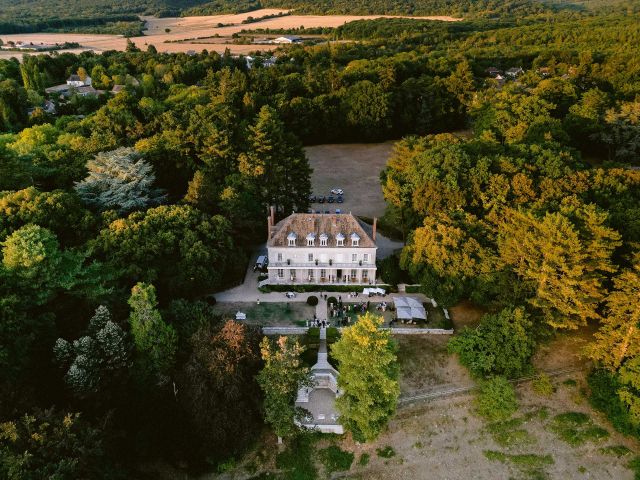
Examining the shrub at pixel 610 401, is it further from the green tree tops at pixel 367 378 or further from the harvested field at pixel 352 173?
A: the harvested field at pixel 352 173

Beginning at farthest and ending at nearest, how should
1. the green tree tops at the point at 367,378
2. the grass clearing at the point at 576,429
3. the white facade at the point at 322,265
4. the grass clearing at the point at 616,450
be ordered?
the white facade at the point at 322,265
the grass clearing at the point at 576,429
the grass clearing at the point at 616,450
the green tree tops at the point at 367,378

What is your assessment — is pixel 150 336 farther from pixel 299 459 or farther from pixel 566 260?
pixel 566 260

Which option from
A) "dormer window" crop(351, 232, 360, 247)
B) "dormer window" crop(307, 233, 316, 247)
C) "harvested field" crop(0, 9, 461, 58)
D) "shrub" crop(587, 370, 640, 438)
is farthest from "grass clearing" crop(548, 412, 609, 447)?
"harvested field" crop(0, 9, 461, 58)

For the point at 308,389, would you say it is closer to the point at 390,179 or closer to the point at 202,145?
the point at 390,179

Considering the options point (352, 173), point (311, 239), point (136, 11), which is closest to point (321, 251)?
point (311, 239)

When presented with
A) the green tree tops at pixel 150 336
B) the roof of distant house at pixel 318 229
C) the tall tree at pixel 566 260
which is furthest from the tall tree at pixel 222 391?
the tall tree at pixel 566 260

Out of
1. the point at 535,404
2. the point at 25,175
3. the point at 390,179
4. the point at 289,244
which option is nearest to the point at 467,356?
the point at 535,404
